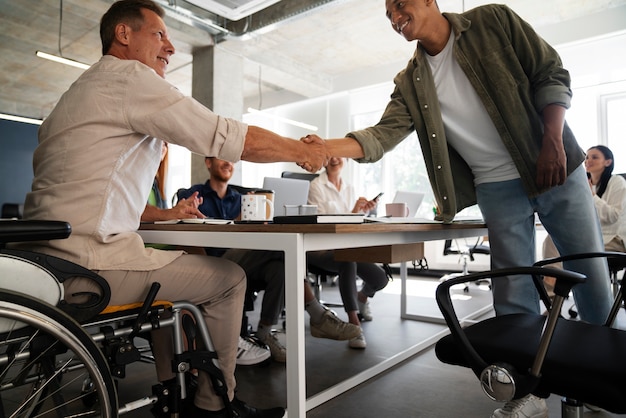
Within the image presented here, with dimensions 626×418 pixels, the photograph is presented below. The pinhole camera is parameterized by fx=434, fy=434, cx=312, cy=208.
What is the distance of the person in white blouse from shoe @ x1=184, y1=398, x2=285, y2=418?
3.62 feet

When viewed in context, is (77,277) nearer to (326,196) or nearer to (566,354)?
(566,354)

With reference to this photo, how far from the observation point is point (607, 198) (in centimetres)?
323

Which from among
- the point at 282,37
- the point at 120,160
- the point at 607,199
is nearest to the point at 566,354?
the point at 120,160

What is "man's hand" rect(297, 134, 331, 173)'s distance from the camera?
55.2 inches

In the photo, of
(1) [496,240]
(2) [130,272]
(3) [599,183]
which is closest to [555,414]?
(1) [496,240]

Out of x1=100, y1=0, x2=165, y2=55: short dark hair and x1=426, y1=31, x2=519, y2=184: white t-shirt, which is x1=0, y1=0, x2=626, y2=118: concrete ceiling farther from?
x1=100, y1=0, x2=165, y2=55: short dark hair

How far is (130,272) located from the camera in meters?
1.15

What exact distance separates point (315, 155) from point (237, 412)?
841 millimetres

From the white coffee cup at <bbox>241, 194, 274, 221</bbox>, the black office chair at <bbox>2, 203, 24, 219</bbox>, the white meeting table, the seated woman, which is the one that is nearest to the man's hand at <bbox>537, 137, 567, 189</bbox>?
the white meeting table

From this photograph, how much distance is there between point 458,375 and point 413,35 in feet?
5.07

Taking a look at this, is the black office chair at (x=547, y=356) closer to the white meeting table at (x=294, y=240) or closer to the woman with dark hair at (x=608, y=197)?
the white meeting table at (x=294, y=240)

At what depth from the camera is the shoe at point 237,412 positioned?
1286 mm

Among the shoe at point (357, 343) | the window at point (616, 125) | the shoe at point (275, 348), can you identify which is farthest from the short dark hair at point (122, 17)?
the window at point (616, 125)

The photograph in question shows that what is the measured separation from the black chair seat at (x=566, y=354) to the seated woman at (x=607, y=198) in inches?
86.2
